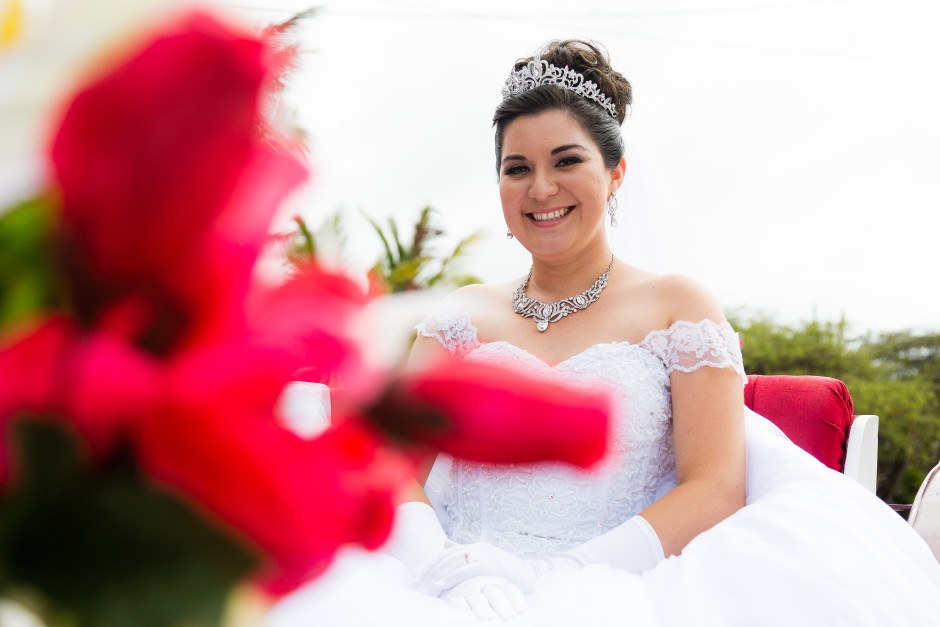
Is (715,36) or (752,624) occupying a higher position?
(715,36)

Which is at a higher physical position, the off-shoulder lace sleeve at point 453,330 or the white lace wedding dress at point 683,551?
the off-shoulder lace sleeve at point 453,330

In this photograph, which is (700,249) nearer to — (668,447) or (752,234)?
(668,447)

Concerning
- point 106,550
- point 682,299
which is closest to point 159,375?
point 106,550

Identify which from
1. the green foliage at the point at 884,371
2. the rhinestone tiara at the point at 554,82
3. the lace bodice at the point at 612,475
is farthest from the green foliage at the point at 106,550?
the green foliage at the point at 884,371

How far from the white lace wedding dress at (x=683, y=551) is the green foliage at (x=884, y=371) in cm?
775

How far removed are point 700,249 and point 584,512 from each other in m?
1.64

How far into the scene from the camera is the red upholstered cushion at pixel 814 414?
7.84ft

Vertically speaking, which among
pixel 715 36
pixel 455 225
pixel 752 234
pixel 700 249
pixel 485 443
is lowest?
pixel 752 234

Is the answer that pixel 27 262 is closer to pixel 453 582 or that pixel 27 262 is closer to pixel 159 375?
pixel 159 375

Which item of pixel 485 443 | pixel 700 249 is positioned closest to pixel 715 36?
pixel 700 249

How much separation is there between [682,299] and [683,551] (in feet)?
2.35

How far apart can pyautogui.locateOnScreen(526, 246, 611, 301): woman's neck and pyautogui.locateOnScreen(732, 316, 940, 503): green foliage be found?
778 centimetres

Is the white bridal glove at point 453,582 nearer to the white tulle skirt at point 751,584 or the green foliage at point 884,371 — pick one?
the white tulle skirt at point 751,584

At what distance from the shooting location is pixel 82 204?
0.14 m
